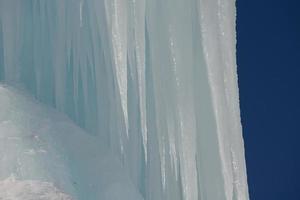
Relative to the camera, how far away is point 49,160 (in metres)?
2.01

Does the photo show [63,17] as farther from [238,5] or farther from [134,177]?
[238,5]

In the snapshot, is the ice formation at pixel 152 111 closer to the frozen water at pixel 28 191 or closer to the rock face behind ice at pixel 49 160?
the rock face behind ice at pixel 49 160

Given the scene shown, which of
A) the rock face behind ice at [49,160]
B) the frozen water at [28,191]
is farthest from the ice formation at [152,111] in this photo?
the frozen water at [28,191]

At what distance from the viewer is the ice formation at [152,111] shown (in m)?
2.11

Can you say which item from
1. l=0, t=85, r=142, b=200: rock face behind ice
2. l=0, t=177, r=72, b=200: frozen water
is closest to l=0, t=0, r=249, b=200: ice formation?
l=0, t=85, r=142, b=200: rock face behind ice

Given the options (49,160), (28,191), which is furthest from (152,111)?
(28,191)

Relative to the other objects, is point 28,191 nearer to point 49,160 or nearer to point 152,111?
point 49,160

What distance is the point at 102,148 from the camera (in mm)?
2174

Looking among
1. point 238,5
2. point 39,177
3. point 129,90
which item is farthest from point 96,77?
point 238,5

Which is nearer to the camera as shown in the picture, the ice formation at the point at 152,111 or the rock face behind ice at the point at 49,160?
the rock face behind ice at the point at 49,160

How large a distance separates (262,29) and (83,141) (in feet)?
3.75

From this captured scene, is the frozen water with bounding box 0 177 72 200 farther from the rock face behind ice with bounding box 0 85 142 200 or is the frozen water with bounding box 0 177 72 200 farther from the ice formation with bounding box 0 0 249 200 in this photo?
the ice formation with bounding box 0 0 249 200

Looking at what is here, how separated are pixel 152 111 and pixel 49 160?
1.26 ft

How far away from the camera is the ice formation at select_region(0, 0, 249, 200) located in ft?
6.93
